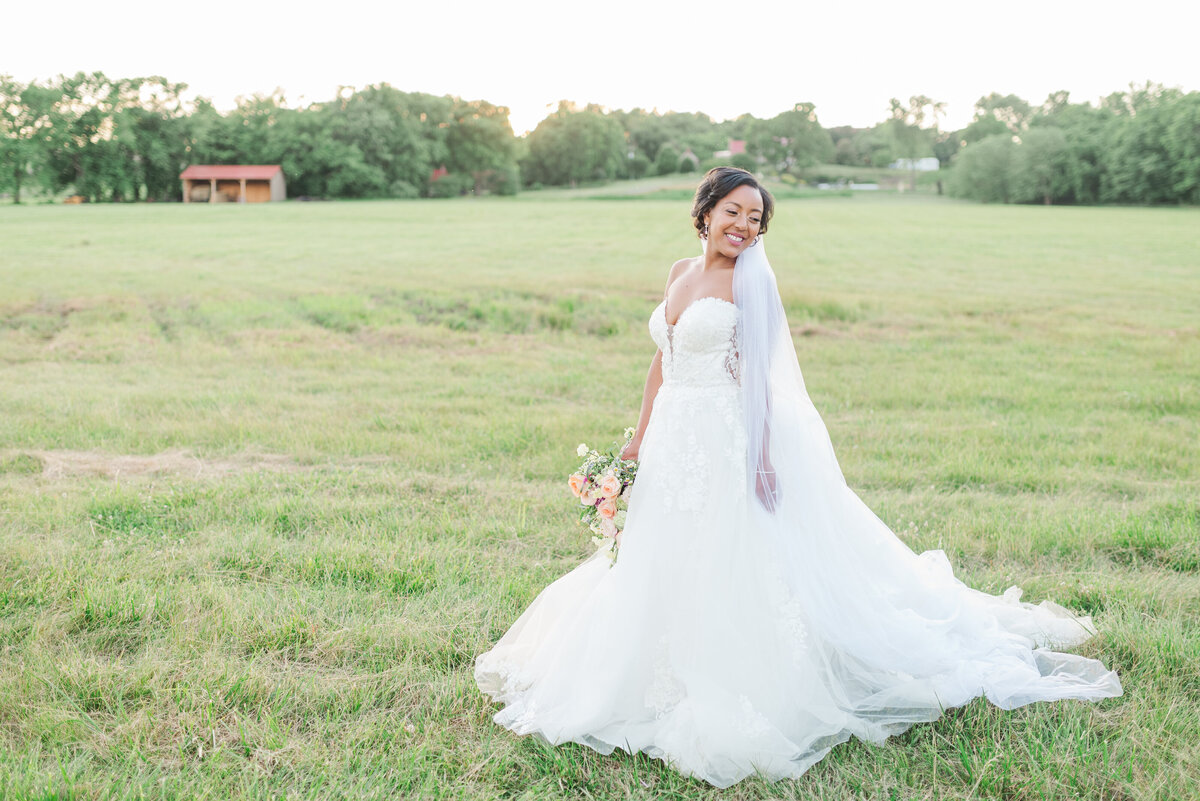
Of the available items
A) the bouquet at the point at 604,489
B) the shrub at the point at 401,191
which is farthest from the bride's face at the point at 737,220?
the shrub at the point at 401,191

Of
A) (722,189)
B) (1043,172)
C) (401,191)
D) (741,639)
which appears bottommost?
(741,639)

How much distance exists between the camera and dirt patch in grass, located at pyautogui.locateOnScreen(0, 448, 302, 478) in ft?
24.2

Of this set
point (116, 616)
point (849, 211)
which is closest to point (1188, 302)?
point (116, 616)

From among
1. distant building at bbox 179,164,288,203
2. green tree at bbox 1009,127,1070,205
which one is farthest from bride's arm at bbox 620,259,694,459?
green tree at bbox 1009,127,1070,205

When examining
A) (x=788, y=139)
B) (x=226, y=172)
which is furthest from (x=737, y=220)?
(x=788, y=139)

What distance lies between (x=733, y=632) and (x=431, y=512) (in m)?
3.35

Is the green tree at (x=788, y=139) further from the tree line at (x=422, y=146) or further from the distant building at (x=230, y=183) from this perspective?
the distant building at (x=230, y=183)

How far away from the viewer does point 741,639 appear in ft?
12.5

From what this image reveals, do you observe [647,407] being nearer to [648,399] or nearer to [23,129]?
[648,399]

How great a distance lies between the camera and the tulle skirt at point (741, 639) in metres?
3.72

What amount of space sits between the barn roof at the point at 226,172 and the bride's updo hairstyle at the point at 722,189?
7911cm

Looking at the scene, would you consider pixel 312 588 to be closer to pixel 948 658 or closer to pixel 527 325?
pixel 948 658

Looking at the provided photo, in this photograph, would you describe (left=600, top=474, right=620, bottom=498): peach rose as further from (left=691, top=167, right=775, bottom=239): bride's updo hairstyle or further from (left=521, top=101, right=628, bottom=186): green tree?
(left=521, top=101, right=628, bottom=186): green tree

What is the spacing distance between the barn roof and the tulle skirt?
79495 millimetres
